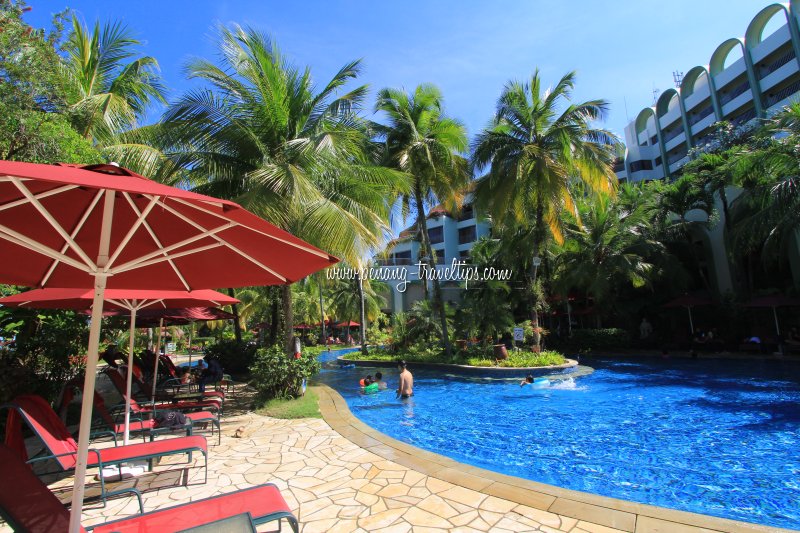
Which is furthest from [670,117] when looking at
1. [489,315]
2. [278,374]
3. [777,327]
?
[278,374]

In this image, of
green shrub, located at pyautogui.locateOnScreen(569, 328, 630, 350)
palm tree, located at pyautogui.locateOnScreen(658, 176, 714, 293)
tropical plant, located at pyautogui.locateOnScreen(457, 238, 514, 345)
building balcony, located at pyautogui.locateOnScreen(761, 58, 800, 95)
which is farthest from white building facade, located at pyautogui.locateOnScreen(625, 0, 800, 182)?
tropical plant, located at pyautogui.locateOnScreen(457, 238, 514, 345)

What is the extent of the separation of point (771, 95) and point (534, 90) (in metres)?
25.4

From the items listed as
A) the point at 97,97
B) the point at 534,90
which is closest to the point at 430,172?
the point at 534,90

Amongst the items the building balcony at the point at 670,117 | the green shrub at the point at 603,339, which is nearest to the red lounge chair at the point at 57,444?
the green shrub at the point at 603,339

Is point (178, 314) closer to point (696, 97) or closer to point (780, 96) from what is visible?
point (780, 96)

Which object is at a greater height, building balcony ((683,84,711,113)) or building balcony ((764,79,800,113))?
building balcony ((683,84,711,113))

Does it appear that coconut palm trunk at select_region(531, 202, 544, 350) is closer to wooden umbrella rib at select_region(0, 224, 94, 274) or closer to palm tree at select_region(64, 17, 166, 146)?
palm tree at select_region(64, 17, 166, 146)

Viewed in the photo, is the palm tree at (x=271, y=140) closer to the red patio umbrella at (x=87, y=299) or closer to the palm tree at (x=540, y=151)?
the red patio umbrella at (x=87, y=299)

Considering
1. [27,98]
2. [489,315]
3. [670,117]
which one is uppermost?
[670,117]

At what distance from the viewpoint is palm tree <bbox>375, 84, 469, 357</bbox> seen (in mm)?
16938

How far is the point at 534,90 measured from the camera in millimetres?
15633

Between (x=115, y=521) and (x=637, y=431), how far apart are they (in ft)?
27.3

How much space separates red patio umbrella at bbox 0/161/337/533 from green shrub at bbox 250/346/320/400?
16.9 feet

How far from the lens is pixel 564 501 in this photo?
13.0 feet
